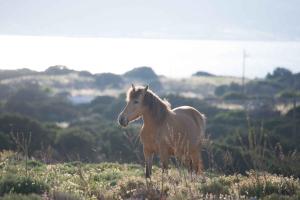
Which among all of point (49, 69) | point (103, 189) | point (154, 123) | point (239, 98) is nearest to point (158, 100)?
point (154, 123)

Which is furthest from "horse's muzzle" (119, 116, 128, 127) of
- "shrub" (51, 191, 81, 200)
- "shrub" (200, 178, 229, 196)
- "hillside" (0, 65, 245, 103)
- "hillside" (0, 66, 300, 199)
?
"hillside" (0, 65, 245, 103)

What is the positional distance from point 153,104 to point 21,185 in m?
3.67

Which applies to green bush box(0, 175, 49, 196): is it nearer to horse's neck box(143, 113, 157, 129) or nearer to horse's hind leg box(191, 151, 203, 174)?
horse's neck box(143, 113, 157, 129)

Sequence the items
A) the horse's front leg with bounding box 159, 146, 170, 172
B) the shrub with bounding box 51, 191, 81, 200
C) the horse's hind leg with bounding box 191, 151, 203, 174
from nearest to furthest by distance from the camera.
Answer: the shrub with bounding box 51, 191, 81, 200, the horse's front leg with bounding box 159, 146, 170, 172, the horse's hind leg with bounding box 191, 151, 203, 174

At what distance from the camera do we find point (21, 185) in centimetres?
831

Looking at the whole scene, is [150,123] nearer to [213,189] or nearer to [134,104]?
[134,104]

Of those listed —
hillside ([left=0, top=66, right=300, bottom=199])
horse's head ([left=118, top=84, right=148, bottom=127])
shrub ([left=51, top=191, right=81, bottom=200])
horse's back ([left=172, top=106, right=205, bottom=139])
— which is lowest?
hillside ([left=0, top=66, right=300, bottom=199])

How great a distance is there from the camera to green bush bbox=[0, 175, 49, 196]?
8188 millimetres

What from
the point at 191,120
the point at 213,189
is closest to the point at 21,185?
the point at 213,189

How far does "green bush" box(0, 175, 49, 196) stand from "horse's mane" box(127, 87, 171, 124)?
3.28 metres

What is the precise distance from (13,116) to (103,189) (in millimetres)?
28412

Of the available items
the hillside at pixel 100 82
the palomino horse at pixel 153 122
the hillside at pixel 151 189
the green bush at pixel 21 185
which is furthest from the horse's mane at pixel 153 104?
the hillside at pixel 100 82

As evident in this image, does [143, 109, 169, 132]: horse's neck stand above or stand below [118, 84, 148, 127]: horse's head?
below

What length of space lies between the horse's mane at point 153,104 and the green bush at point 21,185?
10.8 feet
